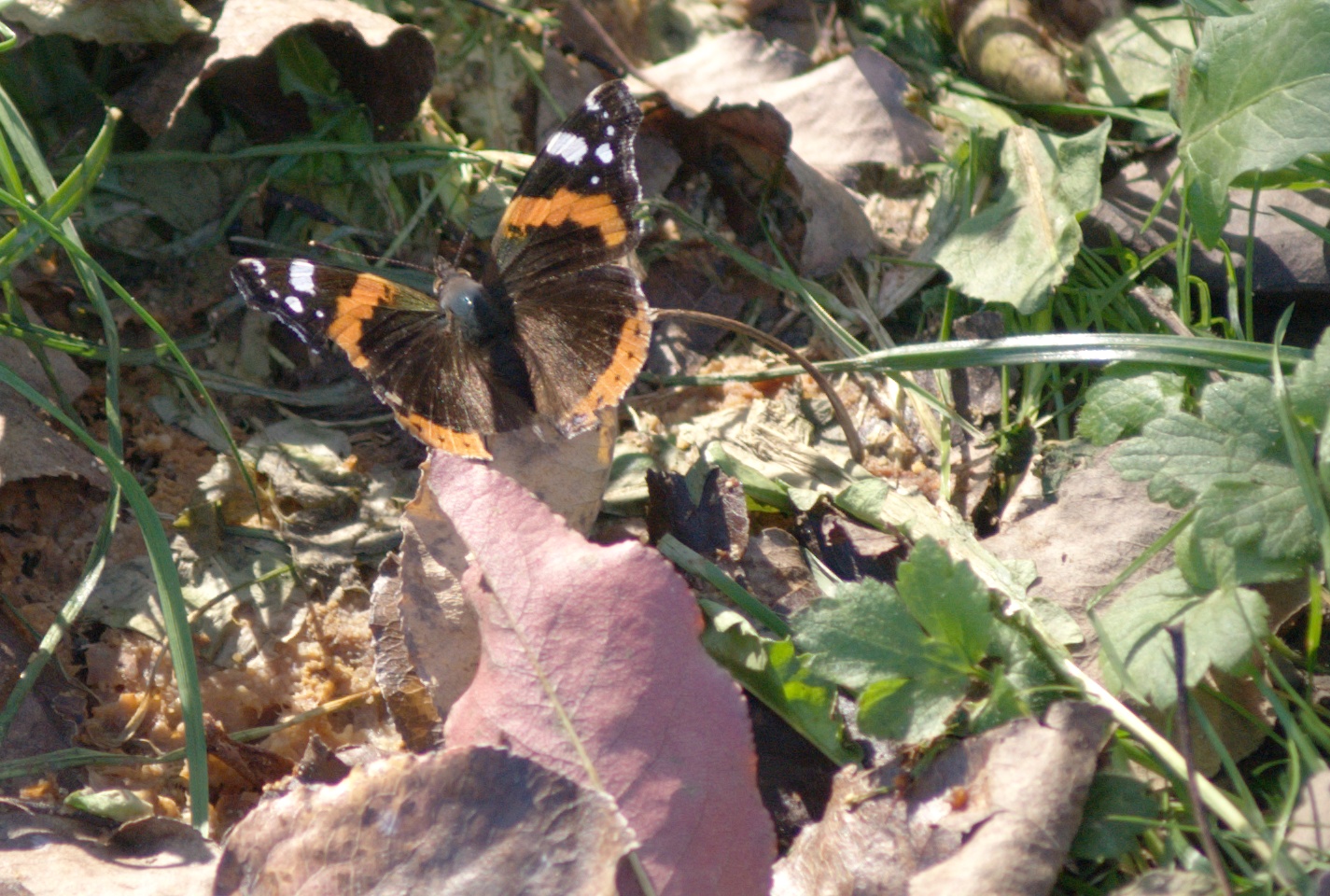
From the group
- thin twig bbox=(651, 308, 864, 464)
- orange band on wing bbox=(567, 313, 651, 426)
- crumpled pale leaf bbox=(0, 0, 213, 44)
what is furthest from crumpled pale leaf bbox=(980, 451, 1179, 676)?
crumpled pale leaf bbox=(0, 0, 213, 44)

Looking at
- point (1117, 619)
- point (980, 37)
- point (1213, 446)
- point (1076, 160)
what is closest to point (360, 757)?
point (1117, 619)

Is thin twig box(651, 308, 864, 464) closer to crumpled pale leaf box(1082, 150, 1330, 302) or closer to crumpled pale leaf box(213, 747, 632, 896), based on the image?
crumpled pale leaf box(1082, 150, 1330, 302)

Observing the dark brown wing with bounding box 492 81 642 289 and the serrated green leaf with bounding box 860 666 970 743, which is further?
the dark brown wing with bounding box 492 81 642 289

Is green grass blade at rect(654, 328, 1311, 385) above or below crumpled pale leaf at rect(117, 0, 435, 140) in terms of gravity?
below

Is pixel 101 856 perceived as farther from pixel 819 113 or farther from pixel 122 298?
pixel 819 113

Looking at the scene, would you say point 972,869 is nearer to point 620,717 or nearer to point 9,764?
point 620,717

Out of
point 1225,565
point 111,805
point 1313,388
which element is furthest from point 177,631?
point 1313,388
